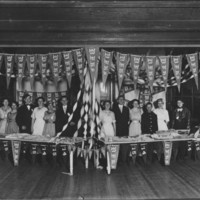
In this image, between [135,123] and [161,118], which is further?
[161,118]

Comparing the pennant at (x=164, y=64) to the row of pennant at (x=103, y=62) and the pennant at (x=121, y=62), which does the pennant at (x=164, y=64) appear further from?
the pennant at (x=121, y=62)

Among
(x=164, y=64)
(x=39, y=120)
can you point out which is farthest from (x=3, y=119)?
(x=164, y=64)

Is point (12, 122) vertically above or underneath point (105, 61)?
underneath

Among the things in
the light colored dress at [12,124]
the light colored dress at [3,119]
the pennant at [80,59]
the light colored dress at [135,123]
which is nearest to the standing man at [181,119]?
the light colored dress at [135,123]

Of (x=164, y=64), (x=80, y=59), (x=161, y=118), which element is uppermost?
(x=80, y=59)

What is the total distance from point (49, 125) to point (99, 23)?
333 centimetres

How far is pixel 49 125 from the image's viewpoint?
27.2 feet

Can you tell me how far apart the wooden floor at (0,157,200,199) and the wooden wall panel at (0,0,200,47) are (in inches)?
111

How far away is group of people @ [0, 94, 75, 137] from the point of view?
8312mm

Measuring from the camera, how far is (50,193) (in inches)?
223

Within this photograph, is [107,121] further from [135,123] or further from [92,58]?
[92,58]

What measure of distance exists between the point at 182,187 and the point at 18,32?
444 cm

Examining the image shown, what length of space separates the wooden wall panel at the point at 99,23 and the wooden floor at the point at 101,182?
2.81 metres

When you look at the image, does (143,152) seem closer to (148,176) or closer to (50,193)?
(148,176)
